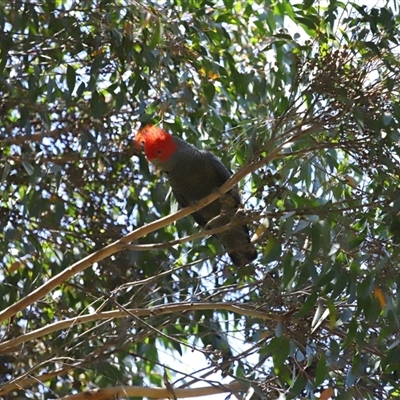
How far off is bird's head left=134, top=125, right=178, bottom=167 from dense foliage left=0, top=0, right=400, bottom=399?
117 millimetres

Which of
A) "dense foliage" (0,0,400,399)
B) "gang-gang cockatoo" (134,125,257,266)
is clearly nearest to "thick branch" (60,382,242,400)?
"dense foliage" (0,0,400,399)

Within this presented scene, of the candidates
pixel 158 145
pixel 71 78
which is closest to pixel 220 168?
pixel 158 145

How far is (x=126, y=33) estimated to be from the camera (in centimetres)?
383

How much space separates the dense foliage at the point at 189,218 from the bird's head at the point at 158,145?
4.6 inches

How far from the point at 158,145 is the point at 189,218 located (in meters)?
0.48

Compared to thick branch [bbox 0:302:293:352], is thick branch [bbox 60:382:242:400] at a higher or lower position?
lower

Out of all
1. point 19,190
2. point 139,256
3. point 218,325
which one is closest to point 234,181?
point 139,256

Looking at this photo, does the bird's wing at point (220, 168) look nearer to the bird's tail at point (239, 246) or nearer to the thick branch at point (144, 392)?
the bird's tail at point (239, 246)

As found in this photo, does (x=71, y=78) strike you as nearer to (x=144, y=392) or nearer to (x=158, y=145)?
(x=158, y=145)

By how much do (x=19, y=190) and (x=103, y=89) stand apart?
0.62m

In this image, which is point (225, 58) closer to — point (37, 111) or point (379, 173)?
point (37, 111)

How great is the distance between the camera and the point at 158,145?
12.5 feet

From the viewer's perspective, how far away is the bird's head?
381 centimetres

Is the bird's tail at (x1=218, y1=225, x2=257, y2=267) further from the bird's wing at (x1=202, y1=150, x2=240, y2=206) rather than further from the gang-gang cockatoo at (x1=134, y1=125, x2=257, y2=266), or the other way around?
the bird's wing at (x1=202, y1=150, x2=240, y2=206)
